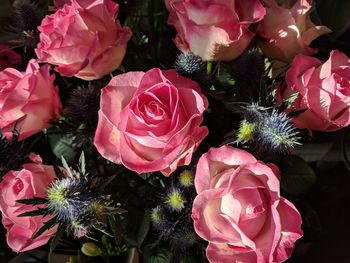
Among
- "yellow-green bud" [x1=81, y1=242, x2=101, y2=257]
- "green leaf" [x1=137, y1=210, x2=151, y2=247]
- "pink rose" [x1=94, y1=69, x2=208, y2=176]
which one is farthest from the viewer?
"yellow-green bud" [x1=81, y1=242, x2=101, y2=257]

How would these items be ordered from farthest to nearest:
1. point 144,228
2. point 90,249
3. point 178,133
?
point 90,249 → point 144,228 → point 178,133

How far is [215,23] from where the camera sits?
1.75 feet

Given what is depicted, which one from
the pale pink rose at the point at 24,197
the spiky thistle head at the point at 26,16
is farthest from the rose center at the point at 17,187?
the spiky thistle head at the point at 26,16

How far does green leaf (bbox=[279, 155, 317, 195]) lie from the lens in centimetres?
62

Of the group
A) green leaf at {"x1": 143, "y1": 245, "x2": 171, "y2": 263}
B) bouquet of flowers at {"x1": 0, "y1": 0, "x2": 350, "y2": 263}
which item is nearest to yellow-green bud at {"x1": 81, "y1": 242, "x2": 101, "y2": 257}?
Result: bouquet of flowers at {"x1": 0, "y1": 0, "x2": 350, "y2": 263}

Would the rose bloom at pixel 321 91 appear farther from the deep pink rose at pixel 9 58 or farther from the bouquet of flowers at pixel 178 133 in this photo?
the deep pink rose at pixel 9 58

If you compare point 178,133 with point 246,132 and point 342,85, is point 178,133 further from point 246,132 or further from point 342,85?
point 342,85

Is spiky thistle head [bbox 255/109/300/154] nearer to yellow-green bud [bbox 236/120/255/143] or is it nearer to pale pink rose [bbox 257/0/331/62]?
yellow-green bud [bbox 236/120/255/143]

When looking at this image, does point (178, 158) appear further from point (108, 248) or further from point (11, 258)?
point (11, 258)

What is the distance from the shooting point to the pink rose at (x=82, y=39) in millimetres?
516

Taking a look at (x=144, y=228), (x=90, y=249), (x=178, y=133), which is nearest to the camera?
(x=178, y=133)

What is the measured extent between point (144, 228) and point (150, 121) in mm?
161

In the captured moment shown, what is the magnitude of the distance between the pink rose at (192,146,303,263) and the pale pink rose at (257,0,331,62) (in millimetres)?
189

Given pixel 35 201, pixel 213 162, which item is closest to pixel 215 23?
pixel 213 162
